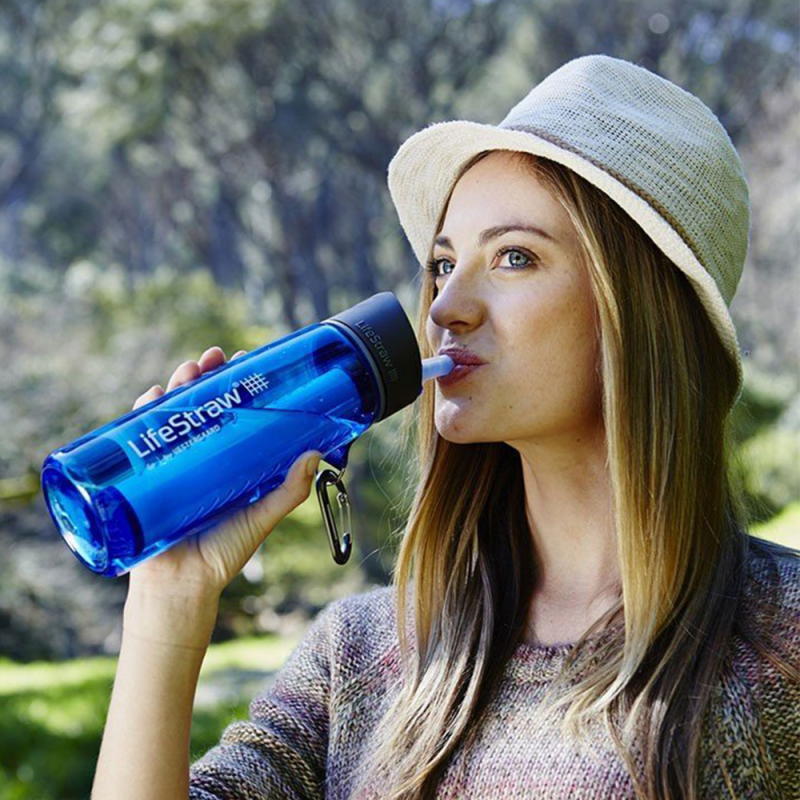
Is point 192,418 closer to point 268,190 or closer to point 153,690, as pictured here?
point 153,690

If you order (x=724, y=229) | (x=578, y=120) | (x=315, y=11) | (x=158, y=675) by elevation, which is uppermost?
(x=315, y=11)

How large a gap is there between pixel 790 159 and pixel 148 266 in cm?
1624

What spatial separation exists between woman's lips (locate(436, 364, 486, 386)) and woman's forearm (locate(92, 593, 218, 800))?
480 millimetres

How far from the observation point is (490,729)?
172 centimetres

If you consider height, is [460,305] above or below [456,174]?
below

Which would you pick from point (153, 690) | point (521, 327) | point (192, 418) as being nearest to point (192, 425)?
point (192, 418)

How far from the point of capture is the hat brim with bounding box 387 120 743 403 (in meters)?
1.67

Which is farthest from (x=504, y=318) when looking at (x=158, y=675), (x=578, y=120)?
(x=158, y=675)

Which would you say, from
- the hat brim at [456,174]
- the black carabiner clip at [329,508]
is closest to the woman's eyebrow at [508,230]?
the hat brim at [456,174]

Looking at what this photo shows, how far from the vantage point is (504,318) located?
5.68 feet

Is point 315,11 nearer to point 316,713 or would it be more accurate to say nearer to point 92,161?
point 92,161

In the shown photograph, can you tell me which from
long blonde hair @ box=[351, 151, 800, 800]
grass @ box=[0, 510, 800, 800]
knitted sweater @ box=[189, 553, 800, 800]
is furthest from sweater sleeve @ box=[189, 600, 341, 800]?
Result: grass @ box=[0, 510, 800, 800]

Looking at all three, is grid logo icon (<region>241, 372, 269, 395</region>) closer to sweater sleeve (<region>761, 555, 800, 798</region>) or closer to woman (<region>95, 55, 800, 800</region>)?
woman (<region>95, 55, 800, 800</region>)

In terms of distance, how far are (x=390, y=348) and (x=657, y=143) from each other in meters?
0.52
